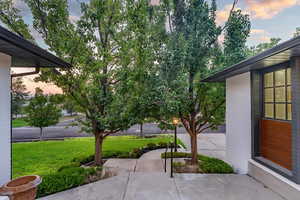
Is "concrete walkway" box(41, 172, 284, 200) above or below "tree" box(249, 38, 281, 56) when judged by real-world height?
below

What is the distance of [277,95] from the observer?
13.0ft

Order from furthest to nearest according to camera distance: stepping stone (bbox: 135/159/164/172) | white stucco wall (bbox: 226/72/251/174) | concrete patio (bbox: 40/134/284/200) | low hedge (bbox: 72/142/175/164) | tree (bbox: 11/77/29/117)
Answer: tree (bbox: 11/77/29/117), low hedge (bbox: 72/142/175/164), stepping stone (bbox: 135/159/164/172), white stucco wall (bbox: 226/72/251/174), concrete patio (bbox: 40/134/284/200)

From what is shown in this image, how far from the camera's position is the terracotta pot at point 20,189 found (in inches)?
103

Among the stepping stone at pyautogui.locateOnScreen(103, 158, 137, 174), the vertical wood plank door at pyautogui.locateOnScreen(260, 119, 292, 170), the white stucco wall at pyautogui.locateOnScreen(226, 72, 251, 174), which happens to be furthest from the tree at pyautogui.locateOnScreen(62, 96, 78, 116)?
the vertical wood plank door at pyautogui.locateOnScreen(260, 119, 292, 170)

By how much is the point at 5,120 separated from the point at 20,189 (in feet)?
4.87

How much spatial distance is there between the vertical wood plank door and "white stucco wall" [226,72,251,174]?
1.29 ft

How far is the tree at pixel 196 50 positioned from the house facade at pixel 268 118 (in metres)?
0.96

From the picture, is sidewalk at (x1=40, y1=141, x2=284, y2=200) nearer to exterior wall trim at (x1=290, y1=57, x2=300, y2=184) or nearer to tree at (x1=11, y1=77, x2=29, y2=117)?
exterior wall trim at (x1=290, y1=57, x2=300, y2=184)

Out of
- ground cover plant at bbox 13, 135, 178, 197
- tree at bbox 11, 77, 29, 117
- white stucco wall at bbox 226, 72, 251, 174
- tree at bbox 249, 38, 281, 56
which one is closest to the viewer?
ground cover plant at bbox 13, 135, 178, 197

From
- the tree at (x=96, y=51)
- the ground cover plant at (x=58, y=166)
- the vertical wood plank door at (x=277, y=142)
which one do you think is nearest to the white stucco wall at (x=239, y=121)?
the vertical wood plank door at (x=277, y=142)

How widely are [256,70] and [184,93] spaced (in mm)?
2194

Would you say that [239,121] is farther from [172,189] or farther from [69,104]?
[69,104]

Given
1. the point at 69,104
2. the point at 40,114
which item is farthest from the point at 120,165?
the point at 40,114

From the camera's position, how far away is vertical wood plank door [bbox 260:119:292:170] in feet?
11.8
